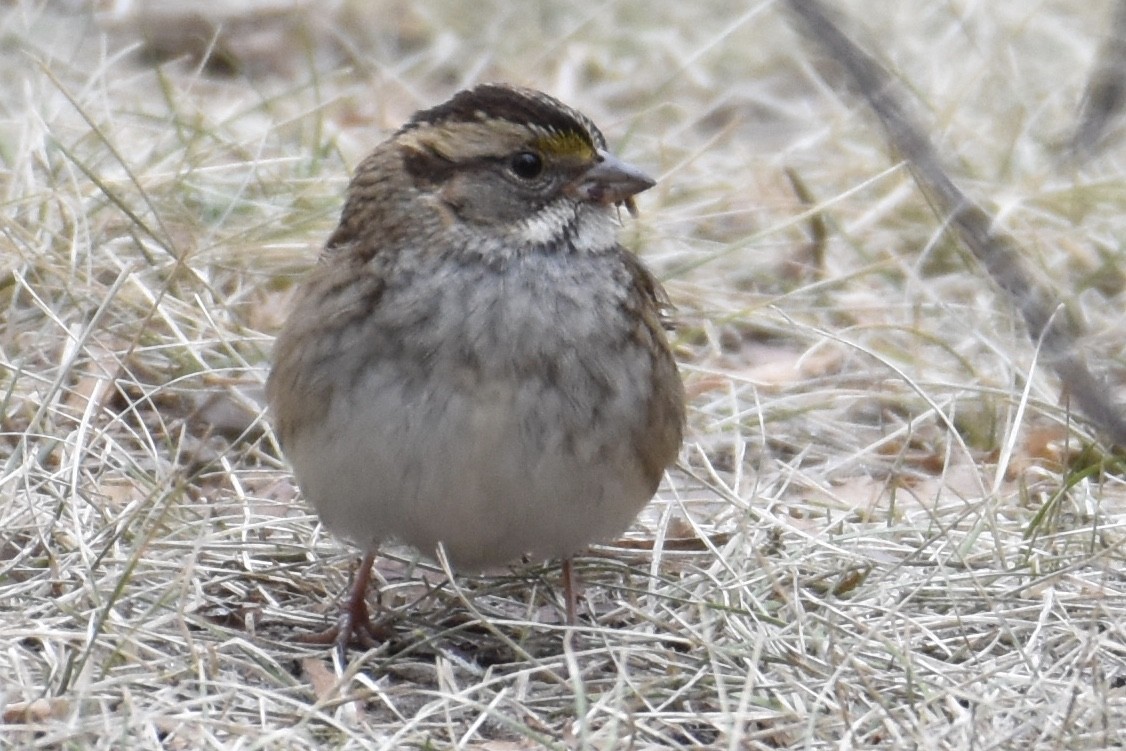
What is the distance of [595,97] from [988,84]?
1.63m

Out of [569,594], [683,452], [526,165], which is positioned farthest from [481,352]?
[683,452]

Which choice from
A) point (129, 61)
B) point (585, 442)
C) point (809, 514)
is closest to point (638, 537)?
point (809, 514)

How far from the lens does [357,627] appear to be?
4.04 metres

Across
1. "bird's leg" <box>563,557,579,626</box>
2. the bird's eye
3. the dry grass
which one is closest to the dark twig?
the dry grass

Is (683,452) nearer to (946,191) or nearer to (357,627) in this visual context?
(357,627)

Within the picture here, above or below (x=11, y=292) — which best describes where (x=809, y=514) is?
below

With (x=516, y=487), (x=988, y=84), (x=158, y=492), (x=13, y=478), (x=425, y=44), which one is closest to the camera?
(x=516, y=487)

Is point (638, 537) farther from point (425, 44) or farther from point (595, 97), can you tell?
point (425, 44)

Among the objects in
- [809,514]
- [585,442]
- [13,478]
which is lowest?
[809,514]

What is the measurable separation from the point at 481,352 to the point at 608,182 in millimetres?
495

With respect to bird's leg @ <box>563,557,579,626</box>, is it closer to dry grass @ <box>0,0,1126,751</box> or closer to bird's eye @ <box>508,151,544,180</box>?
dry grass @ <box>0,0,1126,751</box>

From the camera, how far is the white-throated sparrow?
3.66 meters

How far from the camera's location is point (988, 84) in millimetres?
7516

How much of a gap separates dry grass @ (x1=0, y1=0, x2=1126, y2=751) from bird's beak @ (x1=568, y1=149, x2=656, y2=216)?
55cm
